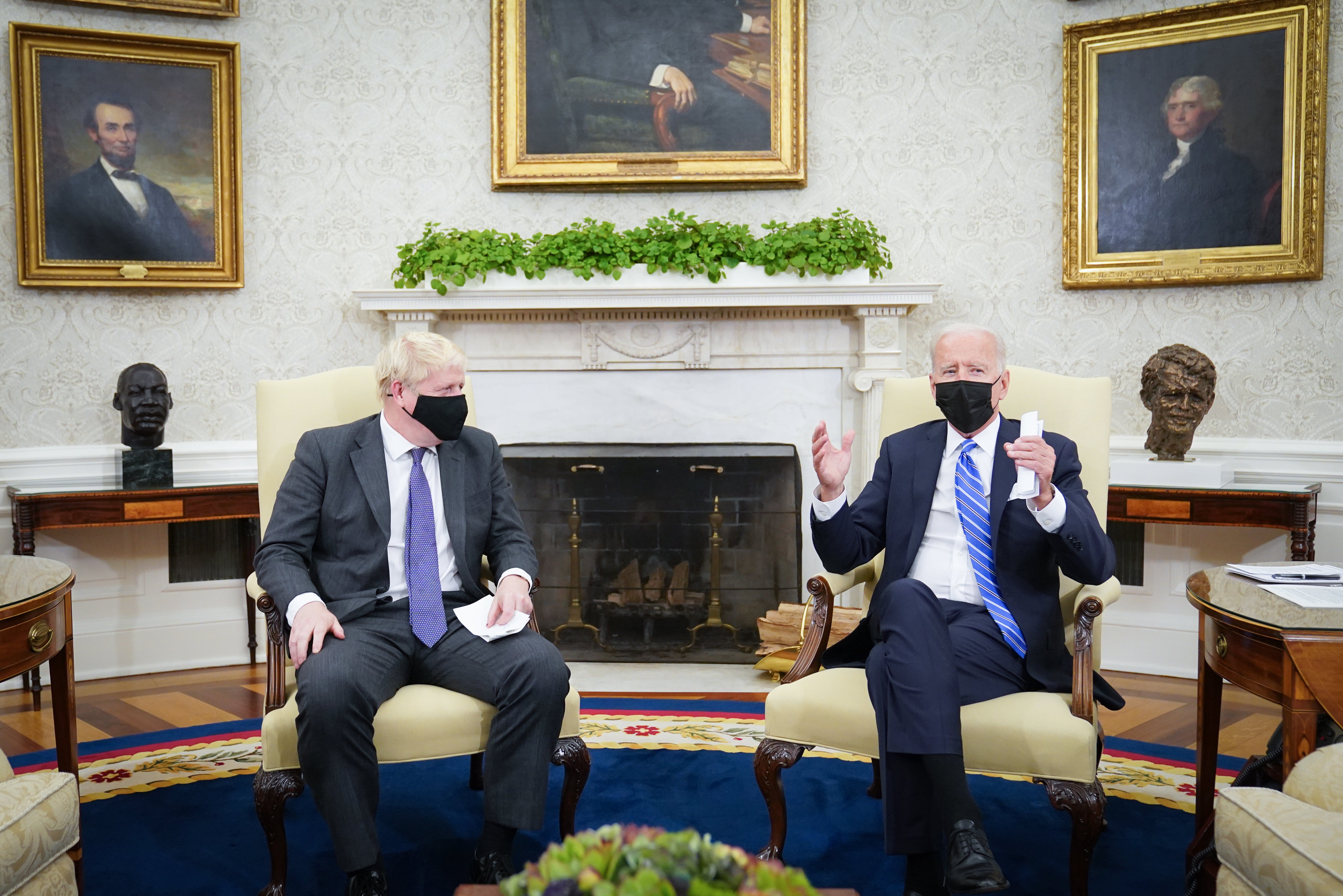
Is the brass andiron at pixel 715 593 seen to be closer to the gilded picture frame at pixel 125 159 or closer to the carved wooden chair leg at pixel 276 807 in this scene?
the carved wooden chair leg at pixel 276 807

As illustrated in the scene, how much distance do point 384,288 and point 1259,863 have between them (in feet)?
13.2

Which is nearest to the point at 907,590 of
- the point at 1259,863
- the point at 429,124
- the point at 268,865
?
the point at 1259,863

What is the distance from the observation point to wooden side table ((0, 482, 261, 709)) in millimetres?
3795

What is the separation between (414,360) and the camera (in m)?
2.45

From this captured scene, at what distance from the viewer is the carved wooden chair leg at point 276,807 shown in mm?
2152

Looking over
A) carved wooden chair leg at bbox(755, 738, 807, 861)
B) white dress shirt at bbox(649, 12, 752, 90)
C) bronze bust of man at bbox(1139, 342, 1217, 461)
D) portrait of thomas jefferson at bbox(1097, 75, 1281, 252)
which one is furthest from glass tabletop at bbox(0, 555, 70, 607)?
portrait of thomas jefferson at bbox(1097, 75, 1281, 252)

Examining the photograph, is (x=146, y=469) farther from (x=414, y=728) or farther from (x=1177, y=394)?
(x=1177, y=394)

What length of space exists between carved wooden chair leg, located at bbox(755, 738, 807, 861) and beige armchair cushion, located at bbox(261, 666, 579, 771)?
493mm

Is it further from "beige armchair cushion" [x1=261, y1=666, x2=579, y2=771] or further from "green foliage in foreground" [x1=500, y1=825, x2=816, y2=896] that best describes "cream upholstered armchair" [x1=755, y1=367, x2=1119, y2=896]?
"green foliage in foreground" [x1=500, y1=825, x2=816, y2=896]

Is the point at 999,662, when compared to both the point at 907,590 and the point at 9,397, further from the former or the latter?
the point at 9,397

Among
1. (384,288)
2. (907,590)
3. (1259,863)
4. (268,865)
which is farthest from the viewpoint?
(384,288)

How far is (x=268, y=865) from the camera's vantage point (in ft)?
8.07

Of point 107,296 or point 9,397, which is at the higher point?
point 107,296

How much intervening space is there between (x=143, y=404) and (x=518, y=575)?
2420 millimetres
